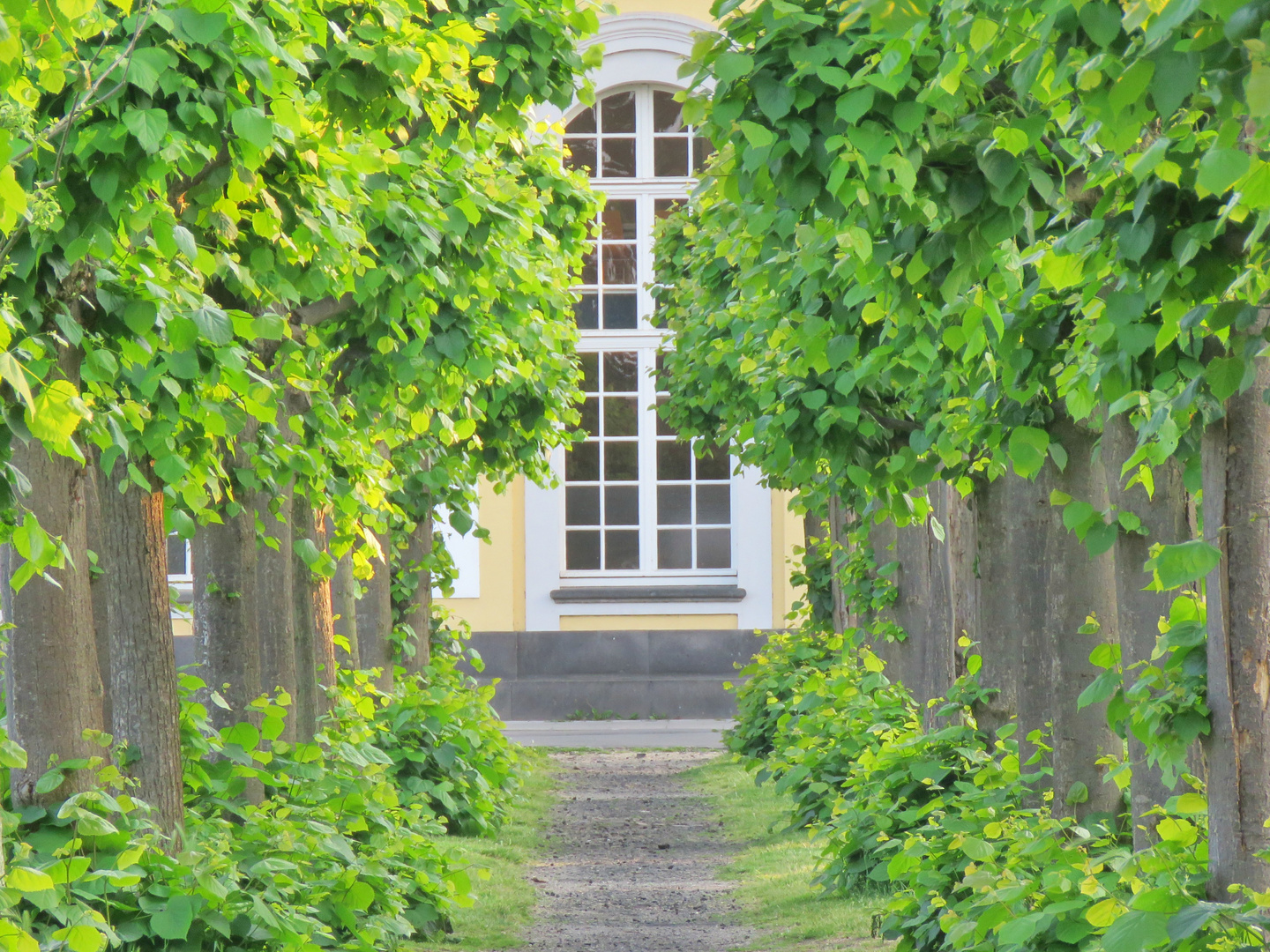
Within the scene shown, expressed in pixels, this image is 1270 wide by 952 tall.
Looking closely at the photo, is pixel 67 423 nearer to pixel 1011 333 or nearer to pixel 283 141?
pixel 283 141

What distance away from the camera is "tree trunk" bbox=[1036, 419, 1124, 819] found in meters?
5.69

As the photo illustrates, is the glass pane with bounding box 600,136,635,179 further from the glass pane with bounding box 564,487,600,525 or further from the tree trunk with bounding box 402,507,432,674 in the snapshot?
the tree trunk with bounding box 402,507,432,674

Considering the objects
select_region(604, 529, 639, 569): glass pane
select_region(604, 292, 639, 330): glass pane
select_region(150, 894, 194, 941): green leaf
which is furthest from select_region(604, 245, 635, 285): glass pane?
select_region(150, 894, 194, 941): green leaf

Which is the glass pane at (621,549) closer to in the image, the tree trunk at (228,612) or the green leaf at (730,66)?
the tree trunk at (228,612)

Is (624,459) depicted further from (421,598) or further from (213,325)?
(213,325)

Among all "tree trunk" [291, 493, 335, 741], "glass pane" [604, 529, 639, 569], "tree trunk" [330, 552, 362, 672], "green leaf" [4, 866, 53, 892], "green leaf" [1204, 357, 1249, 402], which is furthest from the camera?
"glass pane" [604, 529, 639, 569]

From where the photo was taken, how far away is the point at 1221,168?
2.39 metres

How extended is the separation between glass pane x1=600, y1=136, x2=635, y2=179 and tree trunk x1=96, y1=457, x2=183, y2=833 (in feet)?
59.2

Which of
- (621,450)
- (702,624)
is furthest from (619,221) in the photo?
(702,624)

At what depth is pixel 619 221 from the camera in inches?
901

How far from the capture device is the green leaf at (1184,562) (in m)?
3.19

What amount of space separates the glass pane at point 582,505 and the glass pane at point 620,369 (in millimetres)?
1592

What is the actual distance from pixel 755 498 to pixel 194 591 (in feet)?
52.2

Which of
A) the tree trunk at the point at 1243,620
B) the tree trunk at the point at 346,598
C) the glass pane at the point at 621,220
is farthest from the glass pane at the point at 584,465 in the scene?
the tree trunk at the point at 1243,620
